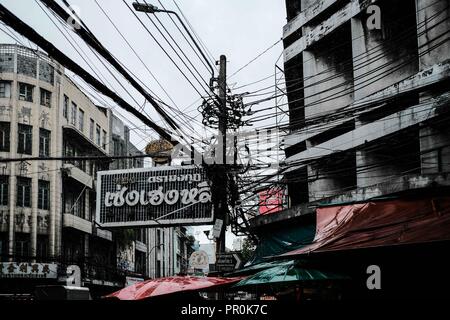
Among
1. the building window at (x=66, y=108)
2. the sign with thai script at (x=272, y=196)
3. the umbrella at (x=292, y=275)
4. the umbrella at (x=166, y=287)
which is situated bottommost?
the umbrella at (x=166, y=287)

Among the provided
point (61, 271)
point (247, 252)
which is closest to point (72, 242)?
point (61, 271)

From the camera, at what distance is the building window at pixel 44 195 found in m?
31.7

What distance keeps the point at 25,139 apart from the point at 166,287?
22655 mm

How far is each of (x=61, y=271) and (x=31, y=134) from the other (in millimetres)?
8173

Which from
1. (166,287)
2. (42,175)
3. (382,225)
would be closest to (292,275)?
(382,225)

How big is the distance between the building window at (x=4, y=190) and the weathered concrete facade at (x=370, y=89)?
18.8 metres

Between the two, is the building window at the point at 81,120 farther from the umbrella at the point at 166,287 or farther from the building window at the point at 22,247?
the umbrella at the point at 166,287

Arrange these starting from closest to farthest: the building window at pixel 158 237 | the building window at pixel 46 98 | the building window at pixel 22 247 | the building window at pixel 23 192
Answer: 1. the building window at pixel 22 247
2. the building window at pixel 23 192
3. the building window at pixel 46 98
4. the building window at pixel 158 237

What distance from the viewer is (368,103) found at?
13.9 metres

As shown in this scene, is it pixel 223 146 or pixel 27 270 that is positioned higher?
pixel 223 146

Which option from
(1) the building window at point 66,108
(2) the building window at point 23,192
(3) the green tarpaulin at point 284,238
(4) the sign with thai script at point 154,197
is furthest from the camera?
(1) the building window at point 66,108

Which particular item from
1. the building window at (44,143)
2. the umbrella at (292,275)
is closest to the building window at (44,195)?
the building window at (44,143)

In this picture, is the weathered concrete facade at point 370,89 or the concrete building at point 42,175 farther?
the concrete building at point 42,175

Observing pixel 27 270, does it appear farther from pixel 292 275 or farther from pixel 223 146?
pixel 292 275
